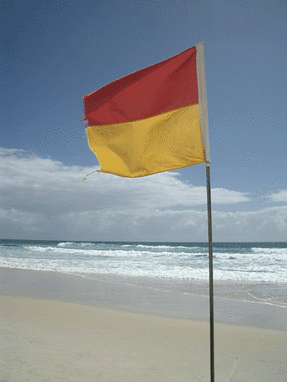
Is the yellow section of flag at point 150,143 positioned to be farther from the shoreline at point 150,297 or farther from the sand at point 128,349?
the shoreline at point 150,297

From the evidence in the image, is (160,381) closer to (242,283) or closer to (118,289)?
(118,289)

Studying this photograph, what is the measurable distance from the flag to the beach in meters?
2.66

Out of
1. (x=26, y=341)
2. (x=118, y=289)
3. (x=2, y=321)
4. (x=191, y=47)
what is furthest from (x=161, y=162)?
(x=118, y=289)

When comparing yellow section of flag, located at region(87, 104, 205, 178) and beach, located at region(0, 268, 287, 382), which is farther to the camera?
beach, located at region(0, 268, 287, 382)

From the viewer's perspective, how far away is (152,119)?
10.8 ft

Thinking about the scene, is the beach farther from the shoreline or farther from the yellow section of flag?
the yellow section of flag

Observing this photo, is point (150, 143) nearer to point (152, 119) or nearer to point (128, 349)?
point (152, 119)

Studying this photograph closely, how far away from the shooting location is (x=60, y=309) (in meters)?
6.88

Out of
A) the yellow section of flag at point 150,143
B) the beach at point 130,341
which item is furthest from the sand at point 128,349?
the yellow section of flag at point 150,143

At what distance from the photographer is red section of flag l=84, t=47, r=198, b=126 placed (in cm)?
309

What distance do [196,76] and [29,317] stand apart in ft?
18.8

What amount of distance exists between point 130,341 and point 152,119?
3704 millimetres

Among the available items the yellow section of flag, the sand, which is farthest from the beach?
the yellow section of flag

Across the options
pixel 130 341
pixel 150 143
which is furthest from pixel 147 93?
pixel 130 341
